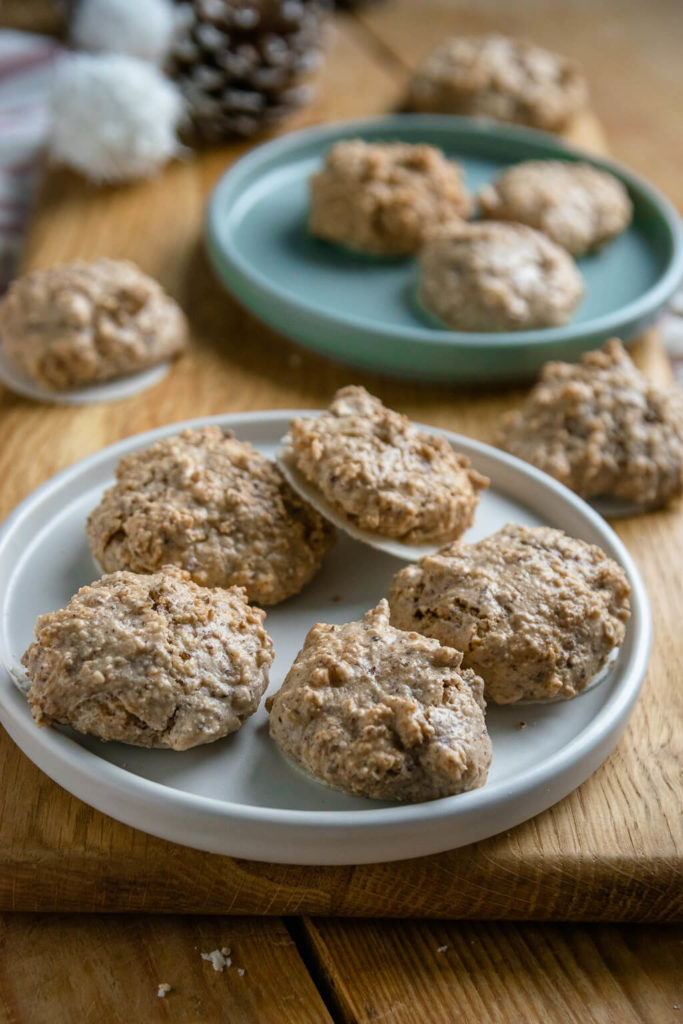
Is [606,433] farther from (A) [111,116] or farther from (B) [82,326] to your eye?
(A) [111,116]

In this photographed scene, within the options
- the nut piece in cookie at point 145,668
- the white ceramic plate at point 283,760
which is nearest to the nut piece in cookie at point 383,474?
the white ceramic plate at point 283,760

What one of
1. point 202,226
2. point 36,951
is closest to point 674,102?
point 202,226

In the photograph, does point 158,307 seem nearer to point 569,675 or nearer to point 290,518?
point 290,518

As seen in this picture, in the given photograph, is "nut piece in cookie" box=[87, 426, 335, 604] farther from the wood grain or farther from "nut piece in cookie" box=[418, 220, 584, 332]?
the wood grain

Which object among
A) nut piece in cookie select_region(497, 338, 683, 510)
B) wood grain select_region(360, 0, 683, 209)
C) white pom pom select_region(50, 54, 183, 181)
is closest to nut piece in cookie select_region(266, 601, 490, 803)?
nut piece in cookie select_region(497, 338, 683, 510)

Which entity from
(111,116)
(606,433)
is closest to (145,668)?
(606,433)
